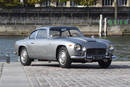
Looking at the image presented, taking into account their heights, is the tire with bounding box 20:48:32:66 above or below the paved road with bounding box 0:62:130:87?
below

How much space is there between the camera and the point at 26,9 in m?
96.9

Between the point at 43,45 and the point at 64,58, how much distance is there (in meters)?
1.47

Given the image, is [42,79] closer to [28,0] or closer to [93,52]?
[93,52]

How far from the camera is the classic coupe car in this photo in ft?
57.9

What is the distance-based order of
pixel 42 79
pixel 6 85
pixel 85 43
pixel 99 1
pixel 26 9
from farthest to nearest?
pixel 99 1
pixel 26 9
pixel 85 43
pixel 42 79
pixel 6 85

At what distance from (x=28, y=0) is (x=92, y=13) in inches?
503

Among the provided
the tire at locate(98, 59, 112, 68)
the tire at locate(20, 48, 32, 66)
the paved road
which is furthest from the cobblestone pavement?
the tire at locate(20, 48, 32, 66)

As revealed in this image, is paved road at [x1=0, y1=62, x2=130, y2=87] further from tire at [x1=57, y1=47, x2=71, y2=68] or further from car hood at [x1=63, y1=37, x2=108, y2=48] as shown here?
car hood at [x1=63, y1=37, x2=108, y2=48]

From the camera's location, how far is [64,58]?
58.3ft

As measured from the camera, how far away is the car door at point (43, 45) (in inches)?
740

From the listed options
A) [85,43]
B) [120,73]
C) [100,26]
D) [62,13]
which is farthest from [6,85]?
[62,13]

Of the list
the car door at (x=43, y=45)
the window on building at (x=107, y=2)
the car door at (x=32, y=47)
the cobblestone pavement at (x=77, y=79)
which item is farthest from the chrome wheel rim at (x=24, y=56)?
the window on building at (x=107, y=2)

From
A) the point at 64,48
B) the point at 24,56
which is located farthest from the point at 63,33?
the point at 24,56

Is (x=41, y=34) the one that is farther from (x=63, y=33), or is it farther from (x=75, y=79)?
(x=75, y=79)
